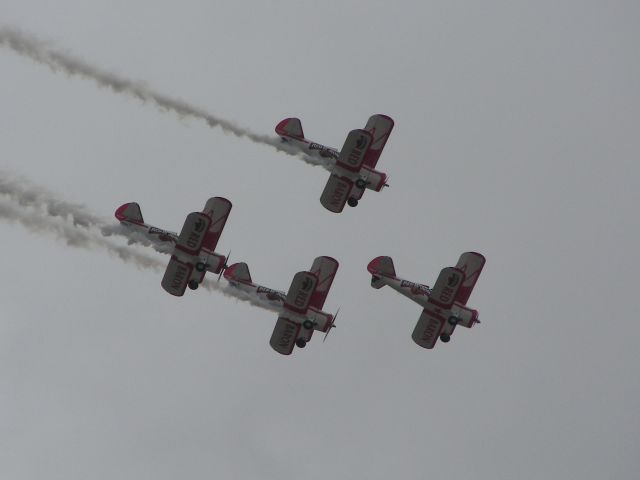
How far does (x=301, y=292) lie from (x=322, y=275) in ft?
4.27

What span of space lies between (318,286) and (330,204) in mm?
4724

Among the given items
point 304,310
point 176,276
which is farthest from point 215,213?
point 304,310

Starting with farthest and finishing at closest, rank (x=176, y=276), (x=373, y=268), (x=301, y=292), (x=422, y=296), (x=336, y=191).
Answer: (x=373, y=268), (x=422, y=296), (x=336, y=191), (x=301, y=292), (x=176, y=276)

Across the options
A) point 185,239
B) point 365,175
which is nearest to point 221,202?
point 185,239

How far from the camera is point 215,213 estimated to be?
8419 centimetres

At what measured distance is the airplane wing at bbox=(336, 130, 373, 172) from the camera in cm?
8819

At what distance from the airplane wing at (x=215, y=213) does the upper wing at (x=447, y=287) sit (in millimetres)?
11696

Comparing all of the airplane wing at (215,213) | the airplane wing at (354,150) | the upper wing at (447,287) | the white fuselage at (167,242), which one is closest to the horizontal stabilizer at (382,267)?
the upper wing at (447,287)

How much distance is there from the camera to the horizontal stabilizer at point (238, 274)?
88.5 meters

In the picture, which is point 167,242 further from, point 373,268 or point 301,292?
point 373,268

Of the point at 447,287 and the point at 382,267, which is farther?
the point at 382,267

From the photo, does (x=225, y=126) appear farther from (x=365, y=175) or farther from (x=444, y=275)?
(x=444, y=275)

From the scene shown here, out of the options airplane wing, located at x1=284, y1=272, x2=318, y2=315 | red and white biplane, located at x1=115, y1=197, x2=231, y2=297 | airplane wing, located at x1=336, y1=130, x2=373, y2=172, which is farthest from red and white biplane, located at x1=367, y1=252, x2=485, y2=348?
red and white biplane, located at x1=115, y1=197, x2=231, y2=297

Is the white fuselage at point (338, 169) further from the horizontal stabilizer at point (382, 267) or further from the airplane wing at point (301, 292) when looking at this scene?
the airplane wing at point (301, 292)
